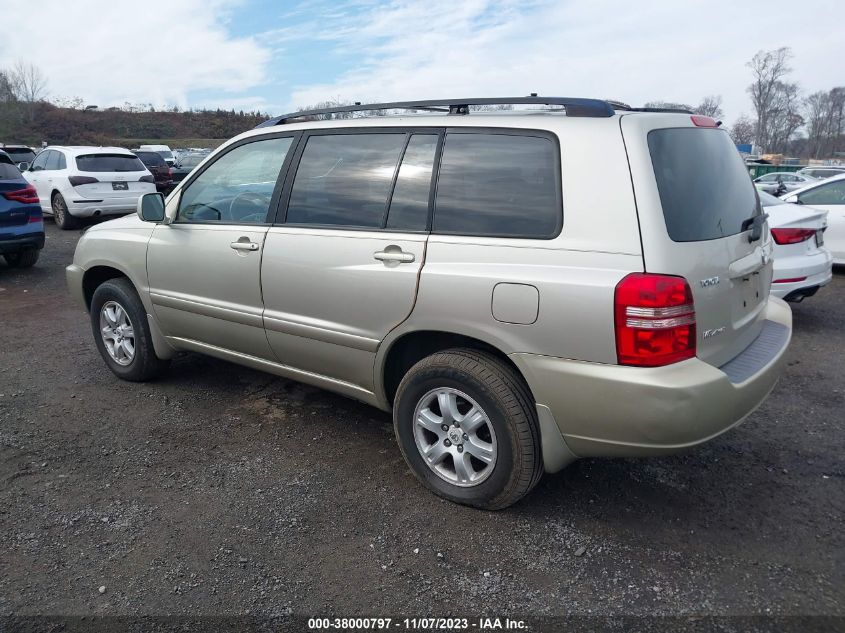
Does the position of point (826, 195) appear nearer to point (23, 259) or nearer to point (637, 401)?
point (637, 401)

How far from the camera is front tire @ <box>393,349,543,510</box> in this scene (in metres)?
2.90

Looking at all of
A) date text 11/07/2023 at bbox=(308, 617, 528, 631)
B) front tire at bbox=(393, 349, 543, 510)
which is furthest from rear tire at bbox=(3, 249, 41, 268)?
date text 11/07/2023 at bbox=(308, 617, 528, 631)

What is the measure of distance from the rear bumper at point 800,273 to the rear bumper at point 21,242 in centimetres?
889

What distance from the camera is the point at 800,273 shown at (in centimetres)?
600

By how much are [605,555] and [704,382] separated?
87 cm

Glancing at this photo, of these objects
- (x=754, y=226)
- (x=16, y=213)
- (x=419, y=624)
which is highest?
(x=754, y=226)

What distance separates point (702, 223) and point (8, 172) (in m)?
8.80

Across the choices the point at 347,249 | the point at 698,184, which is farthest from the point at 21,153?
the point at 698,184

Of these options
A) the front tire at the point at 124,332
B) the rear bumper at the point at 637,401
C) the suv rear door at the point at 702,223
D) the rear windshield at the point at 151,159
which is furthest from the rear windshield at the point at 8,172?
the rear windshield at the point at 151,159

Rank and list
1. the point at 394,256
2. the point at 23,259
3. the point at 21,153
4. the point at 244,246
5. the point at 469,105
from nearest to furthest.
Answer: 1. the point at 394,256
2. the point at 469,105
3. the point at 244,246
4. the point at 23,259
5. the point at 21,153

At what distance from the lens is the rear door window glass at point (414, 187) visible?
10.5 feet

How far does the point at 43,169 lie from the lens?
13.6 m

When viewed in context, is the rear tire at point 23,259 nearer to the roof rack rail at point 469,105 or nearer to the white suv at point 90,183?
the white suv at point 90,183

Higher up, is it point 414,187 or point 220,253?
point 414,187
